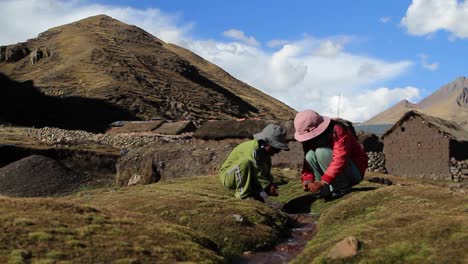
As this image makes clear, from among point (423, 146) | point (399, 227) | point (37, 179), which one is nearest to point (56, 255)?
point (399, 227)

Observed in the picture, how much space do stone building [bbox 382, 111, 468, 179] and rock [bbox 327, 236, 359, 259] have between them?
39666 mm

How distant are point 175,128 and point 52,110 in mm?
39222

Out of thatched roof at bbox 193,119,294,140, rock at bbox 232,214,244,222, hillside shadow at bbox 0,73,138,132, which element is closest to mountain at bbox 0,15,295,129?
hillside shadow at bbox 0,73,138,132

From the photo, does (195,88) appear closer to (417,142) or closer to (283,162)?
(417,142)

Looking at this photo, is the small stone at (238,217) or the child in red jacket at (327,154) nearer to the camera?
the small stone at (238,217)

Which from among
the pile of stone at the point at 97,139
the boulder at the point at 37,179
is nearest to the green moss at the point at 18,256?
the boulder at the point at 37,179

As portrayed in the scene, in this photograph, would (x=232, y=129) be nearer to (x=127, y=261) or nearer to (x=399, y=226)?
(x=399, y=226)

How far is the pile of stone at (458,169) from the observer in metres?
43.5

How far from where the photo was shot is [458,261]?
646 cm

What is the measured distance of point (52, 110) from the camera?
94.4m

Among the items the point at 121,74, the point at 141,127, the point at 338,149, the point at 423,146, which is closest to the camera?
the point at 338,149

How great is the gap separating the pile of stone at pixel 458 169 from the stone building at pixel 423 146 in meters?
0.30

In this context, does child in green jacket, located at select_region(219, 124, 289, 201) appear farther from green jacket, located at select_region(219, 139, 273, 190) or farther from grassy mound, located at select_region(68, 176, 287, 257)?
grassy mound, located at select_region(68, 176, 287, 257)

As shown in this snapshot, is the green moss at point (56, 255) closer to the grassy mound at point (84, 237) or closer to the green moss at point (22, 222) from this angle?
the grassy mound at point (84, 237)
